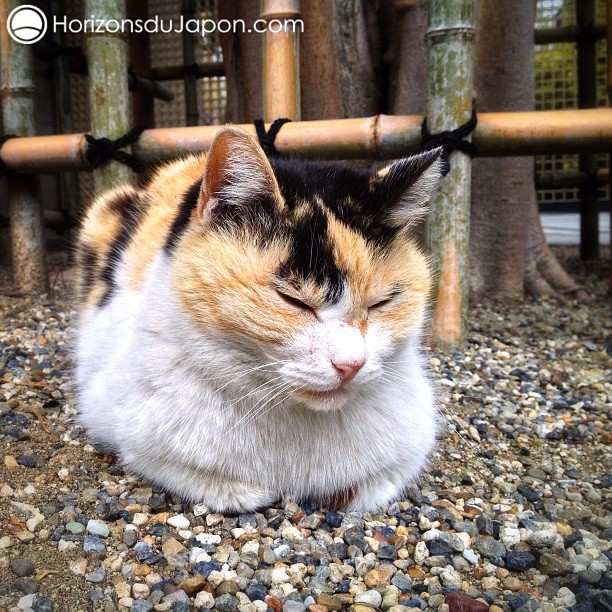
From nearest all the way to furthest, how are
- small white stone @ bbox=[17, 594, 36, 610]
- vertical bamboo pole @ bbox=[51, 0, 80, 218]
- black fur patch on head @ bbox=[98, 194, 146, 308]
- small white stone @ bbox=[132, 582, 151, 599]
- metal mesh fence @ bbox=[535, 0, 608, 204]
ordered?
small white stone @ bbox=[17, 594, 36, 610] < small white stone @ bbox=[132, 582, 151, 599] < black fur patch on head @ bbox=[98, 194, 146, 308] < vertical bamboo pole @ bbox=[51, 0, 80, 218] < metal mesh fence @ bbox=[535, 0, 608, 204]

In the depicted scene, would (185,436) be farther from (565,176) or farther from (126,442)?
(565,176)

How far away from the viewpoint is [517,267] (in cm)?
323

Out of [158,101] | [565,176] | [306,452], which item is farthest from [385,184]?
[158,101]

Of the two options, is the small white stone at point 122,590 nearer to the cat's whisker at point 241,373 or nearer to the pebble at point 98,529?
the pebble at point 98,529

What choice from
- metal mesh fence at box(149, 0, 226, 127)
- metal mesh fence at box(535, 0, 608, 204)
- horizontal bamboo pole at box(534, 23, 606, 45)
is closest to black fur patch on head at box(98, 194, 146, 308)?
metal mesh fence at box(149, 0, 226, 127)

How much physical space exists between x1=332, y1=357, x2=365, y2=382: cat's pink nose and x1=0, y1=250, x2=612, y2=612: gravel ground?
36 cm

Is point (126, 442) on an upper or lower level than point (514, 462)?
upper

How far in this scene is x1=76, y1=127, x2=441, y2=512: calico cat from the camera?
1.11 meters

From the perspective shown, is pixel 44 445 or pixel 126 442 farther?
pixel 44 445

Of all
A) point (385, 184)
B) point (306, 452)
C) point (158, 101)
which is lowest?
point (306, 452)

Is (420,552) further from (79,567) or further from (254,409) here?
(79,567)

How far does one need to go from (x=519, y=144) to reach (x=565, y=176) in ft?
8.41

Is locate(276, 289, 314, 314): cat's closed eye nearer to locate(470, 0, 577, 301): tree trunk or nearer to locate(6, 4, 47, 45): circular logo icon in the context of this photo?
locate(470, 0, 577, 301): tree trunk

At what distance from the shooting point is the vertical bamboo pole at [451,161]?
7.32 feet
